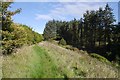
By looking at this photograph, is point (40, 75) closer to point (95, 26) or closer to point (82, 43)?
point (95, 26)

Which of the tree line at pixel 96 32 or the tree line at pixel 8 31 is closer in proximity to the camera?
the tree line at pixel 8 31

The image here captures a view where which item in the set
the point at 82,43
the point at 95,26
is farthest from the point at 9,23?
the point at 82,43

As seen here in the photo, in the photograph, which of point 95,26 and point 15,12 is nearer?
point 15,12

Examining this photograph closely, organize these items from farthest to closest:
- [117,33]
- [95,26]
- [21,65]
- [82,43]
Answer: [82,43] < [95,26] < [117,33] < [21,65]

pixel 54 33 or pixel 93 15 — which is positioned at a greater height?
pixel 93 15

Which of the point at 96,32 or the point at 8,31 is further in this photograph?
the point at 96,32

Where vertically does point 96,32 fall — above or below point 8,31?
below

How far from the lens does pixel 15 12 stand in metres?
25.3

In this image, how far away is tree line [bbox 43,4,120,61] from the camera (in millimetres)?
71419

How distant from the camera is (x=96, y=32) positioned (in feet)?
298

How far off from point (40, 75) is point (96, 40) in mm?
79481

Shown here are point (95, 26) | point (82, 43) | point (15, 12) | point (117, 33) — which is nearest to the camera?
point (15, 12)

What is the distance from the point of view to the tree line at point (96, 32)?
234 feet

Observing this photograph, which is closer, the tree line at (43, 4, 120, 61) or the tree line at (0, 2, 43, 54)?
the tree line at (0, 2, 43, 54)
